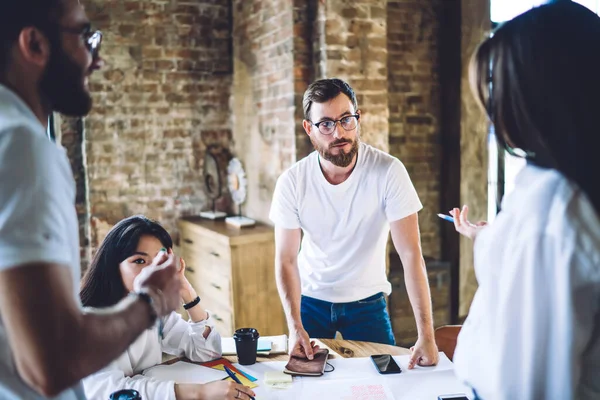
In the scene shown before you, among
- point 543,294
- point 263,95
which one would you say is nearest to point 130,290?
point 543,294

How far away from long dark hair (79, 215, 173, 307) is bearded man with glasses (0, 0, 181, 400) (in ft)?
2.60

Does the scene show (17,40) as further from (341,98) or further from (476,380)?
(341,98)

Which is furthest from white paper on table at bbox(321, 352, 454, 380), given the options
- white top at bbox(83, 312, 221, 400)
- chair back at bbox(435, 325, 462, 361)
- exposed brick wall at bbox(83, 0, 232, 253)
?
exposed brick wall at bbox(83, 0, 232, 253)

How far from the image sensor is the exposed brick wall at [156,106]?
4195 millimetres

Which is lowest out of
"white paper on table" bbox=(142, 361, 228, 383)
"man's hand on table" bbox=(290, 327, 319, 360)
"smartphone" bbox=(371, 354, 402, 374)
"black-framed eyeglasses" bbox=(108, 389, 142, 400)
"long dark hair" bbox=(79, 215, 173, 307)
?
"white paper on table" bbox=(142, 361, 228, 383)

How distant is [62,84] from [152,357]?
3.48 ft

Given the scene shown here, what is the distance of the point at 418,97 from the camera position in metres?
3.93

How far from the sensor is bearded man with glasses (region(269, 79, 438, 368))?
2.22 meters

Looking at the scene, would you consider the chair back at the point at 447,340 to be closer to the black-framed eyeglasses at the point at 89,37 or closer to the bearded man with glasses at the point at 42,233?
the bearded man with glasses at the point at 42,233

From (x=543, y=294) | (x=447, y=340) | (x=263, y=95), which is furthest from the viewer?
(x=263, y=95)

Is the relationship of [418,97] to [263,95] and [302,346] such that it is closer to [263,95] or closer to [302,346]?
[263,95]

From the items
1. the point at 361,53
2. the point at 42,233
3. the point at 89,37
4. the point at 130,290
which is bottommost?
the point at 130,290

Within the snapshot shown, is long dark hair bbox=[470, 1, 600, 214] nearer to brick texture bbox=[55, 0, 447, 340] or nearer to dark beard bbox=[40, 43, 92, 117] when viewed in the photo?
dark beard bbox=[40, 43, 92, 117]

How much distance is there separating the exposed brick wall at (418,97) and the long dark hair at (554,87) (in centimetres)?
→ 294
